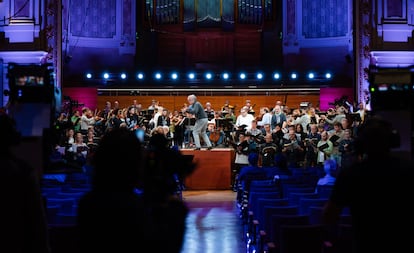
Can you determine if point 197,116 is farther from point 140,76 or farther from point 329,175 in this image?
point 140,76

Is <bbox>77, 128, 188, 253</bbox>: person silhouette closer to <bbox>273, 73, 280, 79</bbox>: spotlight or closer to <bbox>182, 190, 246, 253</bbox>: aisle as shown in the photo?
<bbox>182, 190, 246, 253</bbox>: aisle

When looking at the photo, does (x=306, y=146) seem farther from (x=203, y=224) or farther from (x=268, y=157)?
(x=203, y=224)

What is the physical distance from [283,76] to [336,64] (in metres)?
2.45

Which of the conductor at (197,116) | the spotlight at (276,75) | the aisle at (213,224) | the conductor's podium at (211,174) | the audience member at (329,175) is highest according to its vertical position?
the spotlight at (276,75)

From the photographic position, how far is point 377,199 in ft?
12.6

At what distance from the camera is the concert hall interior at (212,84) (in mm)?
6914

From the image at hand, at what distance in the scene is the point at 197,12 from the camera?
2606 centimetres

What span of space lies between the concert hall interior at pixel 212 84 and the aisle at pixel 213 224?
3 cm

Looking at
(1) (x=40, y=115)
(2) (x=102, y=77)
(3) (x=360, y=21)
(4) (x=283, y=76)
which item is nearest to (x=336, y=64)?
(4) (x=283, y=76)

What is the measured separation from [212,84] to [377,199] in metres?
21.4

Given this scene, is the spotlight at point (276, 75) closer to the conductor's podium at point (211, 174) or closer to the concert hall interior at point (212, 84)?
the concert hall interior at point (212, 84)

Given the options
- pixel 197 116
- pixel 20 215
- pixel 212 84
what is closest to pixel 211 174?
pixel 197 116

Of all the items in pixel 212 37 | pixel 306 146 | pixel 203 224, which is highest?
pixel 212 37

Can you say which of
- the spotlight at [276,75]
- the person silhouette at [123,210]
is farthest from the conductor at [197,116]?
the person silhouette at [123,210]
